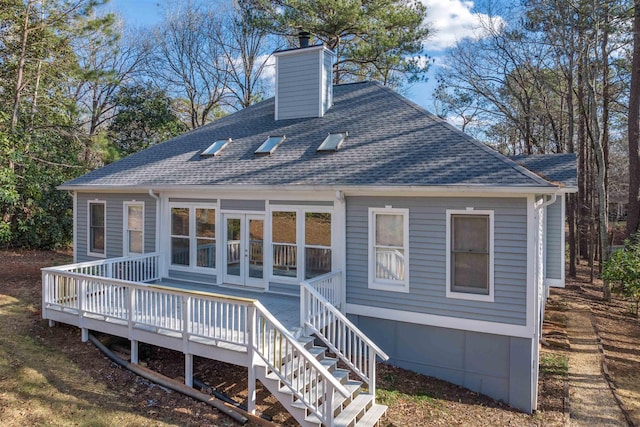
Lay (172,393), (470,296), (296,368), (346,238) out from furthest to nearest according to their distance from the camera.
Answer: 1. (346,238)
2. (470,296)
3. (172,393)
4. (296,368)

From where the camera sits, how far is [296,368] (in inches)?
237

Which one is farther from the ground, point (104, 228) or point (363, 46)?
point (363, 46)

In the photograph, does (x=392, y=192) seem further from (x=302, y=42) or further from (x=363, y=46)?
(x=363, y=46)

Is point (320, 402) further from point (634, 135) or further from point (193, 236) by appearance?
point (634, 135)

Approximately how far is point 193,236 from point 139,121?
14.4 m

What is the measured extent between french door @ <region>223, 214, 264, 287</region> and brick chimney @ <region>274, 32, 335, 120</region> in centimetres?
366

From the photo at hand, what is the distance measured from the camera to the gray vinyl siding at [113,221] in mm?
10406

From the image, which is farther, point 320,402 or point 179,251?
point 179,251

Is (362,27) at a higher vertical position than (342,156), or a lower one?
higher

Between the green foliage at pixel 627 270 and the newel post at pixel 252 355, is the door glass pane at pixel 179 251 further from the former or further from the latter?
the green foliage at pixel 627 270

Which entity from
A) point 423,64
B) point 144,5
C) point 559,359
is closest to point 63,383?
point 559,359

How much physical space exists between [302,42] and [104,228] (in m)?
7.41

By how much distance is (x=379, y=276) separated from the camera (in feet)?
25.2

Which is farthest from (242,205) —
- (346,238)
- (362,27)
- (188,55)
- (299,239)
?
(188,55)
